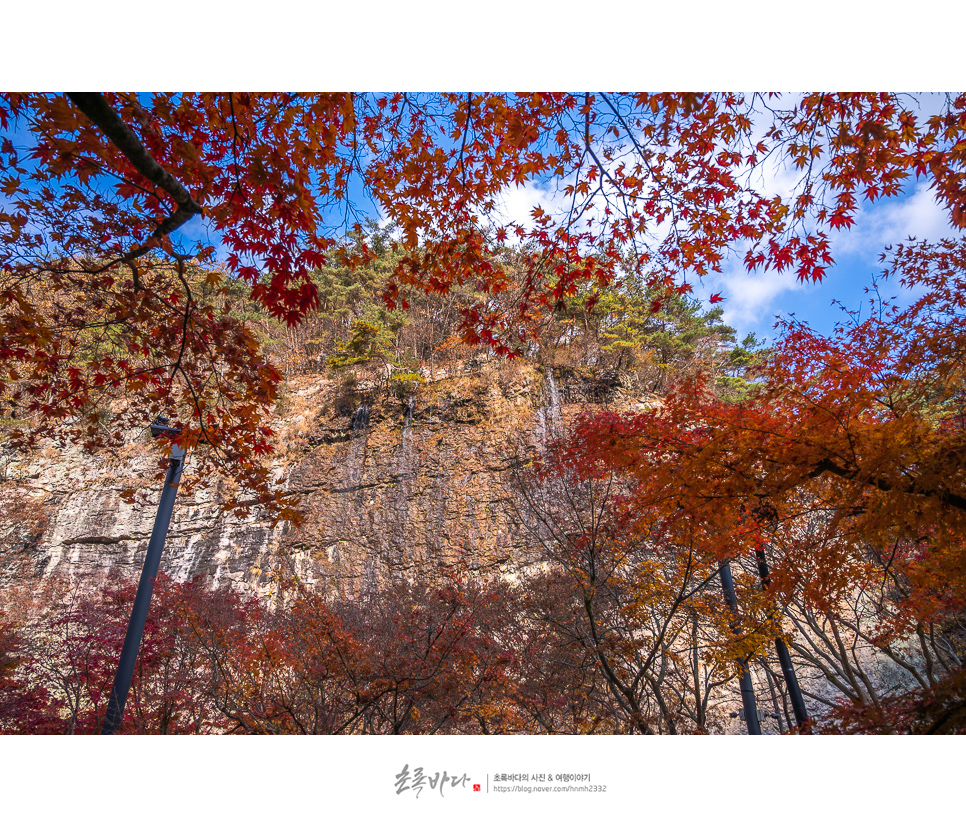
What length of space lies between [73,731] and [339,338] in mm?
10723

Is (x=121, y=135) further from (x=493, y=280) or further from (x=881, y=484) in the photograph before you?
(x=881, y=484)

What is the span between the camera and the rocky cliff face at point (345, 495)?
34.6 ft

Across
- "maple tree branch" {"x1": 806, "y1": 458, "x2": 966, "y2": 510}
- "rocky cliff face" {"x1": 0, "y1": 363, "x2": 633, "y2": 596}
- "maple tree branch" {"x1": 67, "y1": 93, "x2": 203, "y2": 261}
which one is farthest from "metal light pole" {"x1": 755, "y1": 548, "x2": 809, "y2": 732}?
"rocky cliff face" {"x1": 0, "y1": 363, "x2": 633, "y2": 596}

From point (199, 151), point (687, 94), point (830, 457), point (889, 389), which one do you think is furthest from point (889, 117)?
point (199, 151)

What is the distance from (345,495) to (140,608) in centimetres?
855

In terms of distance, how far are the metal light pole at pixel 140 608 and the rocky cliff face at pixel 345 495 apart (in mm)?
7426

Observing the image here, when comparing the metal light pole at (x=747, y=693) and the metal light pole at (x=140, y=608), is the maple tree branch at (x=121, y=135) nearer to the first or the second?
the metal light pole at (x=140, y=608)

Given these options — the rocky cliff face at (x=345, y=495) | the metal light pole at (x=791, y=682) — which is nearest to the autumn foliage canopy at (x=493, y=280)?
the metal light pole at (x=791, y=682)

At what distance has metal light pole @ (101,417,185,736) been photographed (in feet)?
8.86

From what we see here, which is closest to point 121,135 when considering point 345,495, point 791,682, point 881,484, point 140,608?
point 140,608

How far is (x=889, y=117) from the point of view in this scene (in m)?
1.76

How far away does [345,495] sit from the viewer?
11.3 meters

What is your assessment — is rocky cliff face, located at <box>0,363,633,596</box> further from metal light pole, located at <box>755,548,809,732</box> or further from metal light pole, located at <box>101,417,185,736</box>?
metal light pole, located at <box>101,417,185,736</box>

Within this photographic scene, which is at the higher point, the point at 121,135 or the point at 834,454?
the point at 121,135
